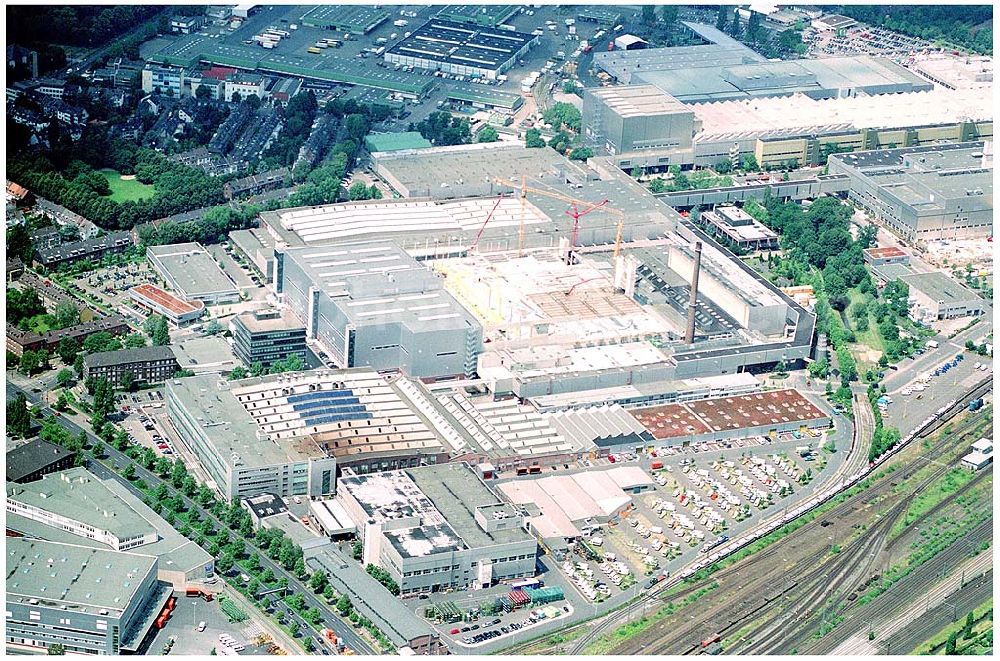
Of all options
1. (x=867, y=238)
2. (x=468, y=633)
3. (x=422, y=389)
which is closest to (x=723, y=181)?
(x=867, y=238)

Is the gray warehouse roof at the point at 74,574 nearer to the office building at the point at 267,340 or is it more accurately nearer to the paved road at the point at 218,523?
the paved road at the point at 218,523

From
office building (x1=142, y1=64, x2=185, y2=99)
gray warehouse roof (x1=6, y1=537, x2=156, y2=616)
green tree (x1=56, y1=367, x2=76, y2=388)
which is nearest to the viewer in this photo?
gray warehouse roof (x1=6, y1=537, x2=156, y2=616)

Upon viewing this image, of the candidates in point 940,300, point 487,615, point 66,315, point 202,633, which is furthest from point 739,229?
point 202,633

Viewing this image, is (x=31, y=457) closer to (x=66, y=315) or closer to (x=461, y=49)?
(x=66, y=315)

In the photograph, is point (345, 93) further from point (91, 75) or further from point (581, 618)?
point (581, 618)

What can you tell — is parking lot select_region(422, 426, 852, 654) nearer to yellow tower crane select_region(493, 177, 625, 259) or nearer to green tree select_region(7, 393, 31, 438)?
yellow tower crane select_region(493, 177, 625, 259)

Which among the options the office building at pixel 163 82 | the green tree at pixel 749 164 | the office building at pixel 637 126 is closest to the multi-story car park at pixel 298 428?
the office building at pixel 637 126

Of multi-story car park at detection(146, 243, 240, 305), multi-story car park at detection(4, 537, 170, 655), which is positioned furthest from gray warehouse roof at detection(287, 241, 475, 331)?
multi-story car park at detection(4, 537, 170, 655)
